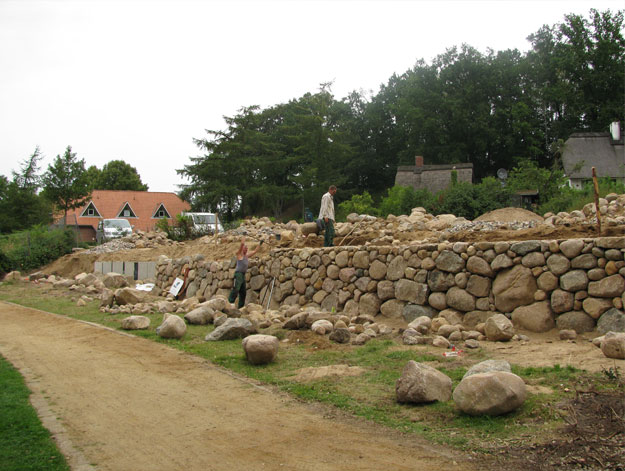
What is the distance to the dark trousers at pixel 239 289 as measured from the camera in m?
13.6

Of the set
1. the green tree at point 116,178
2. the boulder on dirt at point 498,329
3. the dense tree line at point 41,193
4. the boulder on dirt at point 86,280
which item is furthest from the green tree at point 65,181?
the boulder on dirt at point 498,329

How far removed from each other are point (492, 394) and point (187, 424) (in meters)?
A: 2.81

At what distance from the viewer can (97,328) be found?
1088 centimetres

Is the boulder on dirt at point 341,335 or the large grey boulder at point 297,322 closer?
the boulder on dirt at point 341,335

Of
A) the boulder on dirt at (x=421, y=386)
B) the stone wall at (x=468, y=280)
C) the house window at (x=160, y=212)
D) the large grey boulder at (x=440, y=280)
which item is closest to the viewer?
the boulder on dirt at (x=421, y=386)

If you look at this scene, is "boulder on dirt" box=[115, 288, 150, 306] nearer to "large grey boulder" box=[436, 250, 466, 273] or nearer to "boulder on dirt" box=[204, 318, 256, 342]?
"boulder on dirt" box=[204, 318, 256, 342]

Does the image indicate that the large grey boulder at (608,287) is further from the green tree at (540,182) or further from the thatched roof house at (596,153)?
the thatched roof house at (596,153)

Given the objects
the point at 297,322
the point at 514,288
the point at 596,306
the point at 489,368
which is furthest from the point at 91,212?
the point at 489,368

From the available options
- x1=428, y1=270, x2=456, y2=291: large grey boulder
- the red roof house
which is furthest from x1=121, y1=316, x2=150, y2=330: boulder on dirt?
the red roof house

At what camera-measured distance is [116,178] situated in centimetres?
6069

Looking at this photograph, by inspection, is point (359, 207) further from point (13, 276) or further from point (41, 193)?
point (41, 193)

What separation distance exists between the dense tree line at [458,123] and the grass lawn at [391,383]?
32.5 meters

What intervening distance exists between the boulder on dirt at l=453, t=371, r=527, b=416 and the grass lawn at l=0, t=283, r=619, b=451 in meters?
0.08

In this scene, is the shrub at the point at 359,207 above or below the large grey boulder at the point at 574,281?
above
